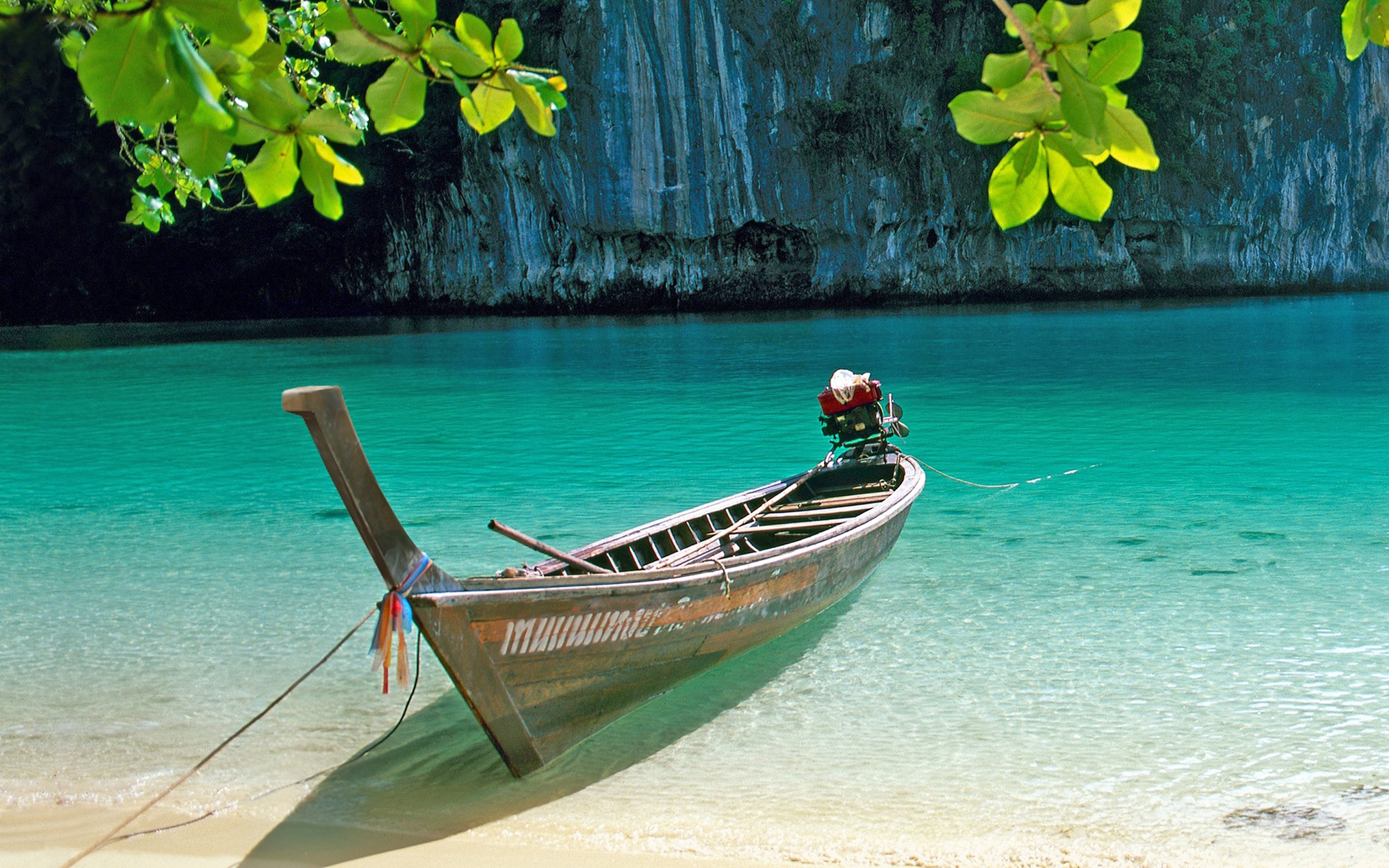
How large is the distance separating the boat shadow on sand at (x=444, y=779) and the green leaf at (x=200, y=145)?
3.02 meters

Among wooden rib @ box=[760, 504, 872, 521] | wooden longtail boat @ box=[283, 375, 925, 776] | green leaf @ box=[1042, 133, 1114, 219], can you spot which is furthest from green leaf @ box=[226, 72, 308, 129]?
wooden rib @ box=[760, 504, 872, 521]

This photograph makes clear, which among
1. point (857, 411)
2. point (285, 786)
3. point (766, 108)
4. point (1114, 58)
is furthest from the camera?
point (766, 108)

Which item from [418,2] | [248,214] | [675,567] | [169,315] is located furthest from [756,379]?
[169,315]

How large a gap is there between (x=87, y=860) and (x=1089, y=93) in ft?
12.9

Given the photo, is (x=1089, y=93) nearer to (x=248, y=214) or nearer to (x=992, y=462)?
(x=992, y=462)

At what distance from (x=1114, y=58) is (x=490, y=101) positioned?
29.1 inches

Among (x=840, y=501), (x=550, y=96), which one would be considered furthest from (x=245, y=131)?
(x=840, y=501)

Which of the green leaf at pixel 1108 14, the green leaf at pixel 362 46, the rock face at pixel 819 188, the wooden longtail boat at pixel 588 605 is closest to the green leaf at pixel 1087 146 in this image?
the green leaf at pixel 1108 14

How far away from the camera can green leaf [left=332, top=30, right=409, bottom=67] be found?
4.11 feet

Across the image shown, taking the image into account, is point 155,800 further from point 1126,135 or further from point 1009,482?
point 1009,482

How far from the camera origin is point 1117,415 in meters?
15.1

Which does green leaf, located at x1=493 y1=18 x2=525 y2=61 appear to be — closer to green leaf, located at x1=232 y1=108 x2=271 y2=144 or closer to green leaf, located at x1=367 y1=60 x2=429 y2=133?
green leaf, located at x1=367 y1=60 x2=429 y2=133

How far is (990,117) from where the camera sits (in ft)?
3.86

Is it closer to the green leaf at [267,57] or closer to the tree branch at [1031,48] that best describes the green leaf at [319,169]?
the green leaf at [267,57]
